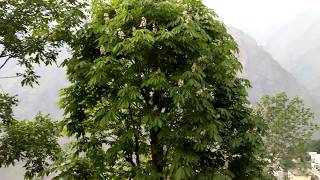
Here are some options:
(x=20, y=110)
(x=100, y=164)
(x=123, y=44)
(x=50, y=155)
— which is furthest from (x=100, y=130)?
(x=20, y=110)

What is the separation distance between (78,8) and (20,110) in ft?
515

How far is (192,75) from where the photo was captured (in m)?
10.7

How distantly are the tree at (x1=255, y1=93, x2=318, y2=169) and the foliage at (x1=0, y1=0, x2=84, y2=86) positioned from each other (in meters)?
27.9

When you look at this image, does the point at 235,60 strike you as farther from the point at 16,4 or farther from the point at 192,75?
the point at 16,4

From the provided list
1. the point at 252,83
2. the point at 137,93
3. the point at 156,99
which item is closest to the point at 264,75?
the point at 252,83

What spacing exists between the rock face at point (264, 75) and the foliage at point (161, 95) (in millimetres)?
132754

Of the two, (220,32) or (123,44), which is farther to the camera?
(220,32)

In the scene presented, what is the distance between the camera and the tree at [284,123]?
127 ft

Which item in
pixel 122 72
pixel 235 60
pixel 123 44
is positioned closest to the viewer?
pixel 123 44

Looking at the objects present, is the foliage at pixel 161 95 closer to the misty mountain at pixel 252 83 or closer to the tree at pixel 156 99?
the tree at pixel 156 99

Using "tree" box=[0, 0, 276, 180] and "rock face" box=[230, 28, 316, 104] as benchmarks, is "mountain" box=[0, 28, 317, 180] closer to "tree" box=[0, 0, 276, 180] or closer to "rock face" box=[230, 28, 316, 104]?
"rock face" box=[230, 28, 316, 104]

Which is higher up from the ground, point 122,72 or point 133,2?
point 133,2

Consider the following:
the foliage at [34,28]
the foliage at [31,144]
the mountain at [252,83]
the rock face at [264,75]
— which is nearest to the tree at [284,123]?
the foliage at [31,144]

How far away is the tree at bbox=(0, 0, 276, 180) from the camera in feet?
35.9
